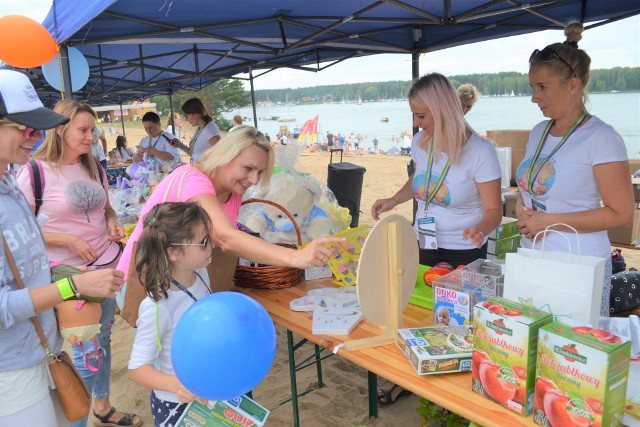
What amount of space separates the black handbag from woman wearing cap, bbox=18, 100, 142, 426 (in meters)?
2.52

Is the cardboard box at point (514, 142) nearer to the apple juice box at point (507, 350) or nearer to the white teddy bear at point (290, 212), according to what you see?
the white teddy bear at point (290, 212)

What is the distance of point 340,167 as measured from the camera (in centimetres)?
579

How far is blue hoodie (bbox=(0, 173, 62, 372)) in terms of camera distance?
50.3 inches

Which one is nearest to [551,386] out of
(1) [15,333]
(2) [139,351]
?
(2) [139,351]

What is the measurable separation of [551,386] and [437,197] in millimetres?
1261

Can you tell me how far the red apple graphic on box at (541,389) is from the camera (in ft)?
3.45

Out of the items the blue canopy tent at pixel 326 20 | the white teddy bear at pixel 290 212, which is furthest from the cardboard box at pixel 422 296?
the blue canopy tent at pixel 326 20

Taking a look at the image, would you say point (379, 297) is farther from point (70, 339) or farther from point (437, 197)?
point (70, 339)

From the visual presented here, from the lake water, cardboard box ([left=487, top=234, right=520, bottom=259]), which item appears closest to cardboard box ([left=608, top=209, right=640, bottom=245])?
cardboard box ([left=487, top=234, right=520, bottom=259])

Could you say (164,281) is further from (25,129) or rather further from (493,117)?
(493,117)

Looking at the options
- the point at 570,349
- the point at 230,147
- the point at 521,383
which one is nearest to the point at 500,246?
the point at 230,147

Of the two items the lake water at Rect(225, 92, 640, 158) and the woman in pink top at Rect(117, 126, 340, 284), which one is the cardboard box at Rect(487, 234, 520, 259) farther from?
the lake water at Rect(225, 92, 640, 158)

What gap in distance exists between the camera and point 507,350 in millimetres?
1134

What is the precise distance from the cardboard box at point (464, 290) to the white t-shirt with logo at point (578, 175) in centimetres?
42
